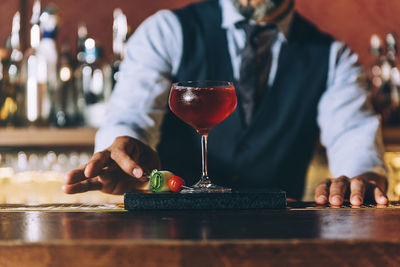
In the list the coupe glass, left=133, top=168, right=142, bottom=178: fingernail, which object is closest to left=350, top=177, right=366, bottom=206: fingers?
the coupe glass

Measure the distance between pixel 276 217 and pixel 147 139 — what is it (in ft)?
2.40

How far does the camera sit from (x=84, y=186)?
1006 mm

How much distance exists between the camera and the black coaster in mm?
807

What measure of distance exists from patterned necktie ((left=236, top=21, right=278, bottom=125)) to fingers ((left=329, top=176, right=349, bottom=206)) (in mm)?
668

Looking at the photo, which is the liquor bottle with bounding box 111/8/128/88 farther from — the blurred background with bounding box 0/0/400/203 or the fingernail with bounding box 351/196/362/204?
the fingernail with bounding box 351/196/362/204

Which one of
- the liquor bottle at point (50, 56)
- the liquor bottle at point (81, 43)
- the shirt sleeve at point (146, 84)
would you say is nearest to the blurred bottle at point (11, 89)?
the liquor bottle at point (50, 56)

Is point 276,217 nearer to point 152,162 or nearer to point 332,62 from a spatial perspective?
point 152,162

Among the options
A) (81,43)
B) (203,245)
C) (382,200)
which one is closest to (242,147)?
(382,200)

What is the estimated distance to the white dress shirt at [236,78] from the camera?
1399 millimetres

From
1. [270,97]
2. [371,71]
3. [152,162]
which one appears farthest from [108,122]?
[371,71]

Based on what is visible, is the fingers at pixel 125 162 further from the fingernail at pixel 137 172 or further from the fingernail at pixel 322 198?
the fingernail at pixel 322 198

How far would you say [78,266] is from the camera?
55 centimetres

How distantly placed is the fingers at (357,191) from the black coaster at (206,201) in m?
0.16

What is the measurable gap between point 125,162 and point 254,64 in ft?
2.71
